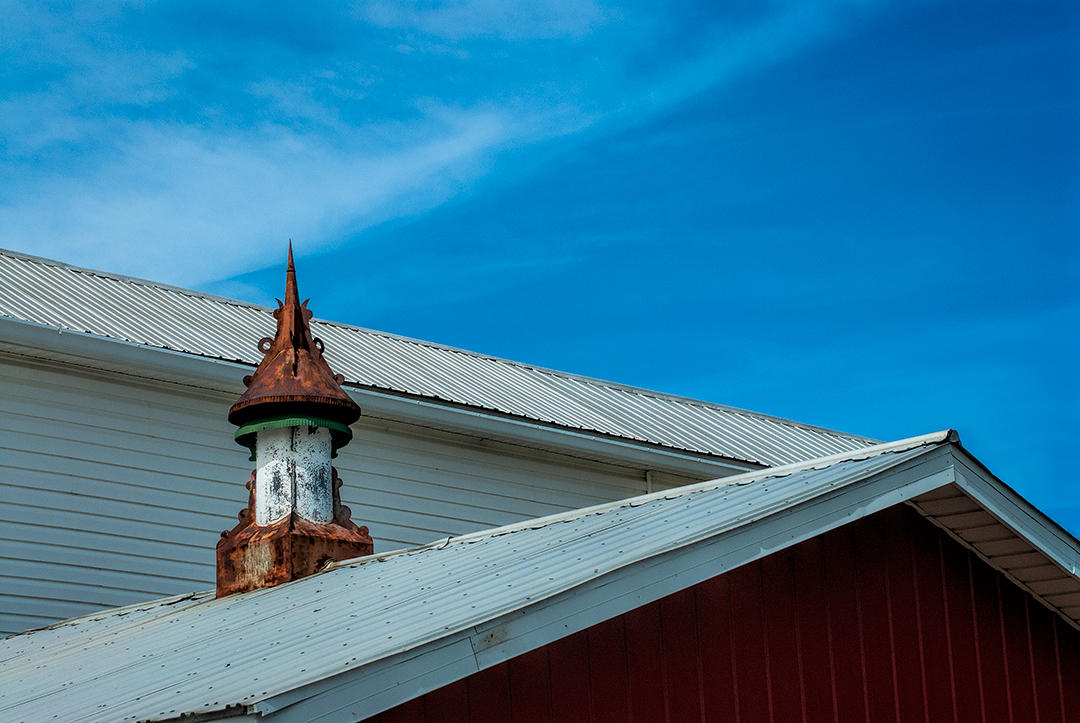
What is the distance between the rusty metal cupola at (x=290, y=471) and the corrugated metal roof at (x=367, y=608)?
0.38 m

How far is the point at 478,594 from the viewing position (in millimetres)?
6449

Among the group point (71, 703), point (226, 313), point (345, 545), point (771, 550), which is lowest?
point (71, 703)

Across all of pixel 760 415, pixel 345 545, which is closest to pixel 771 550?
pixel 345 545

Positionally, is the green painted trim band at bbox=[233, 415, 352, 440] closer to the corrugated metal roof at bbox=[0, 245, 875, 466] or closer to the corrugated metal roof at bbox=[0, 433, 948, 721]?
the corrugated metal roof at bbox=[0, 433, 948, 721]

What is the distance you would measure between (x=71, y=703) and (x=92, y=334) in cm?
686

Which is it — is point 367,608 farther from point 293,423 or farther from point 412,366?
point 412,366

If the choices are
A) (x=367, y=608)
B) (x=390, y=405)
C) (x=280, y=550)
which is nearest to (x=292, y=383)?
(x=280, y=550)

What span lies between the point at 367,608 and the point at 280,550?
280cm

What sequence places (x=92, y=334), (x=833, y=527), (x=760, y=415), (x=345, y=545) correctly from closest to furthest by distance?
(x=833, y=527) < (x=345, y=545) < (x=92, y=334) < (x=760, y=415)

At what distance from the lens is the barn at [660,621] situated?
5.79 meters

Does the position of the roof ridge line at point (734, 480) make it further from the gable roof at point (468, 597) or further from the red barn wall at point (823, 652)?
the red barn wall at point (823, 652)

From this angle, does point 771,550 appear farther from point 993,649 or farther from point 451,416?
point 451,416

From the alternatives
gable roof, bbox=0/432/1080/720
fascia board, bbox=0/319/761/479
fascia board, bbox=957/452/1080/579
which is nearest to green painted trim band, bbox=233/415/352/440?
gable roof, bbox=0/432/1080/720

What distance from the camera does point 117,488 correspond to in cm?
1345
